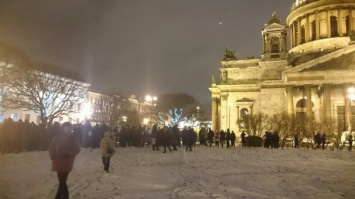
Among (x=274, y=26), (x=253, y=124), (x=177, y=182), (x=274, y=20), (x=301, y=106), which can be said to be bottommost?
(x=177, y=182)

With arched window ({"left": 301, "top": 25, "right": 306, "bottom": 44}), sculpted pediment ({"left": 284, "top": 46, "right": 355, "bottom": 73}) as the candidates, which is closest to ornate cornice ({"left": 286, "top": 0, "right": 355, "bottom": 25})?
arched window ({"left": 301, "top": 25, "right": 306, "bottom": 44})

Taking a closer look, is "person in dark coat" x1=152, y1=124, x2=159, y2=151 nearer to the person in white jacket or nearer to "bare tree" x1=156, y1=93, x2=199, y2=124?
the person in white jacket

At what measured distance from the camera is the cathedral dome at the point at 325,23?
50.6 metres

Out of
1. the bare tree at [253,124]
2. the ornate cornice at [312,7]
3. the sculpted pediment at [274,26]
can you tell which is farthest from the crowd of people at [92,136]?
the ornate cornice at [312,7]

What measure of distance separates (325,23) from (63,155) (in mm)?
53596

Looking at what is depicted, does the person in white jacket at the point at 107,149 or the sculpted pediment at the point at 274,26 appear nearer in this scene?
the person in white jacket at the point at 107,149

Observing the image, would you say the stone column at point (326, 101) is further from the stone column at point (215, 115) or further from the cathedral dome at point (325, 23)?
the stone column at point (215, 115)

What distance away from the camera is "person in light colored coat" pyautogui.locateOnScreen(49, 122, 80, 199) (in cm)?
688

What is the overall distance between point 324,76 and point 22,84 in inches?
1305

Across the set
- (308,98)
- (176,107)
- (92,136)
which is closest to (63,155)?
(92,136)

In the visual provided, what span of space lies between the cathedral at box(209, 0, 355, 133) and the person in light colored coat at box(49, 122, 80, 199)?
102 ft

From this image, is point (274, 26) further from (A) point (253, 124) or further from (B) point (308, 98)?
(A) point (253, 124)

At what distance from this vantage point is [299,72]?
39.5 meters

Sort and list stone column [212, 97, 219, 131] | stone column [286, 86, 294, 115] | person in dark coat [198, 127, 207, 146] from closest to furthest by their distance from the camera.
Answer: person in dark coat [198, 127, 207, 146] → stone column [286, 86, 294, 115] → stone column [212, 97, 219, 131]
